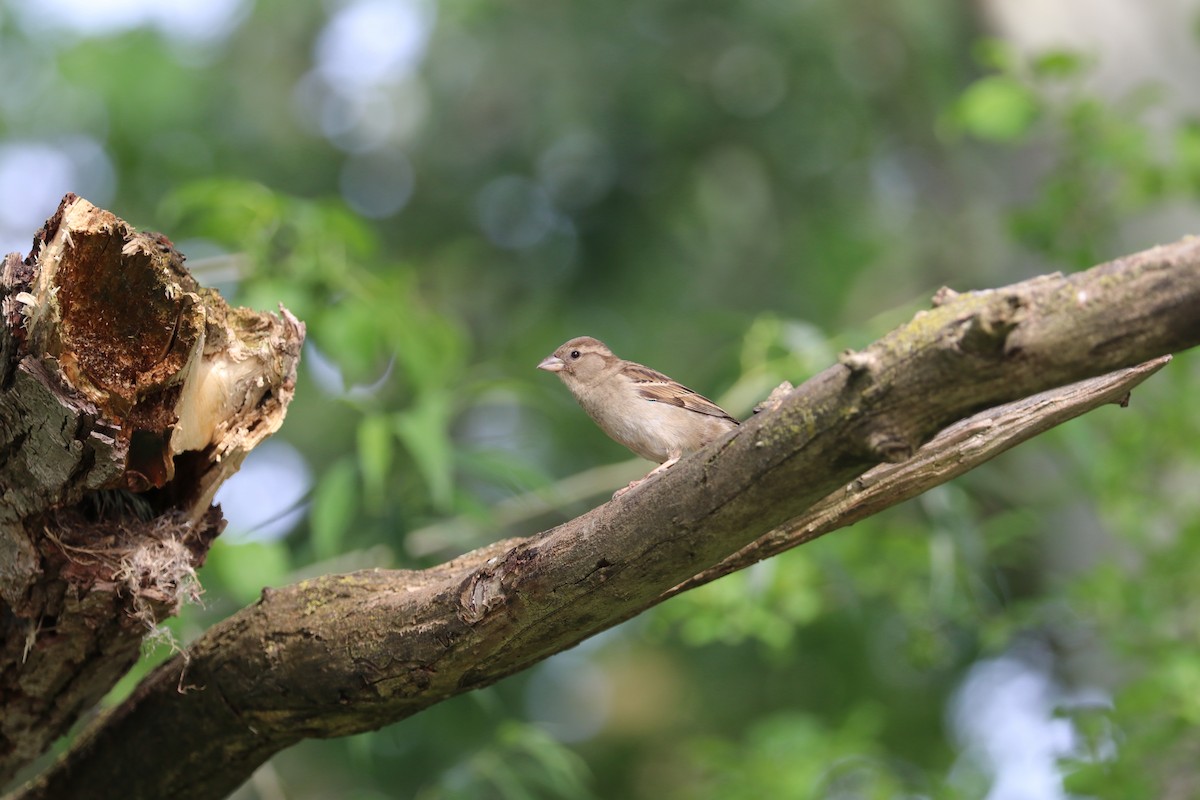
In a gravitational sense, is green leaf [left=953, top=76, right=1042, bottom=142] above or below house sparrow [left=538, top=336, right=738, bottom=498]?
above

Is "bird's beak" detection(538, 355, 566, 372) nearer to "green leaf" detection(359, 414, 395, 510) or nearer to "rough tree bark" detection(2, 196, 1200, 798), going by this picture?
"green leaf" detection(359, 414, 395, 510)

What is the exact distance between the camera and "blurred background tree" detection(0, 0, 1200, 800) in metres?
5.67

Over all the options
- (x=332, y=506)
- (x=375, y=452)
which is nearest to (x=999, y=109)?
(x=375, y=452)

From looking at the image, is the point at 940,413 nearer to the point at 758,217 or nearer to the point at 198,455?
the point at 198,455

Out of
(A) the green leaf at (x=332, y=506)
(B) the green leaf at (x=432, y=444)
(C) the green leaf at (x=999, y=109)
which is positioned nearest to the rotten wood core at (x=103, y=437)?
(A) the green leaf at (x=332, y=506)

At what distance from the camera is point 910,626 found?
7324 millimetres

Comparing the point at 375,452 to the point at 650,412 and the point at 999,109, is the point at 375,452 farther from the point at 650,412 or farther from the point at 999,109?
the point at 999,109

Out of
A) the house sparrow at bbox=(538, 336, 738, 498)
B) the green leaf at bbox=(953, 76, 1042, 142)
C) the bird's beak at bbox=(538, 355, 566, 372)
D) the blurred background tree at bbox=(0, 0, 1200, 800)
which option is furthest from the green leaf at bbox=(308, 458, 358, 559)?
the green leaf at bbox=(953, 76, 1042, 142)

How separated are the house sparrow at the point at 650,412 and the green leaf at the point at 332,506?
3.74 ft

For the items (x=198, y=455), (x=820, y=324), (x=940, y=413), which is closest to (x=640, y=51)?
(x=820, y=324)

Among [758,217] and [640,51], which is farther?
[758,217]

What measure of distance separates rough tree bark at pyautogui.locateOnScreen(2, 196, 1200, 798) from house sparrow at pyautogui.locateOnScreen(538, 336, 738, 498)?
139 centimetres

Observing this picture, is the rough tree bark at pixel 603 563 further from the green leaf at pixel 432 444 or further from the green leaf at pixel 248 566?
the green leaf at pixel 432 444

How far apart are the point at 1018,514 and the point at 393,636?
4.42 meters
